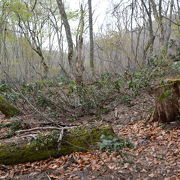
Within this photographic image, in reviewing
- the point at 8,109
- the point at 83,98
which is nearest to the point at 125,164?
the point at 83,98

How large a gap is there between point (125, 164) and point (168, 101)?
179 cm

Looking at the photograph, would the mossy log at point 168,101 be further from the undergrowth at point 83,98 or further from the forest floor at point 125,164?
the undergrowth at point 83,98

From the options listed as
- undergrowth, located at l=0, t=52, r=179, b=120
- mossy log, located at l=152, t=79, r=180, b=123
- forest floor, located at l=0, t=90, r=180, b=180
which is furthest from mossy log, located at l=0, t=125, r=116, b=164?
undergrowth, located at l=0, t=52, r=179, b=120

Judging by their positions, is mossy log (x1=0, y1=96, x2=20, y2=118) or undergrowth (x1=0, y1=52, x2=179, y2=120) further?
mossy log (x1=0, y1=96, x2=20, y2=118)

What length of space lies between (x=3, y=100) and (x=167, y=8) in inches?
604

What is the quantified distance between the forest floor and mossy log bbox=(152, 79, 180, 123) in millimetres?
182

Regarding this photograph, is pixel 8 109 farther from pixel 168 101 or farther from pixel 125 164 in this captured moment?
pixel 168 101

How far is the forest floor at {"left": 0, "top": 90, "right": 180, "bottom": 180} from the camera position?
9.14 ft

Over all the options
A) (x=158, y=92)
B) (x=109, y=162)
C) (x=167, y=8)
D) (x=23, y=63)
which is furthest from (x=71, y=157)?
(x=23, y=63)

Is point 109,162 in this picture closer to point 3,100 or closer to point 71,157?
point 71,157

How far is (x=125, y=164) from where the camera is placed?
3021 millimetres

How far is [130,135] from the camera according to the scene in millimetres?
4219

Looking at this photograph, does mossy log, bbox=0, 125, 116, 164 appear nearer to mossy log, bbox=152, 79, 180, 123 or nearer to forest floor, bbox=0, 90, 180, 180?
forest floor, bbox=0, 90, 180, 180

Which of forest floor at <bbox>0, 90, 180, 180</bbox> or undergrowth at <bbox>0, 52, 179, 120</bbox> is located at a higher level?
undergrowth at <bbox>0, 52, 179, 120</bbox>
